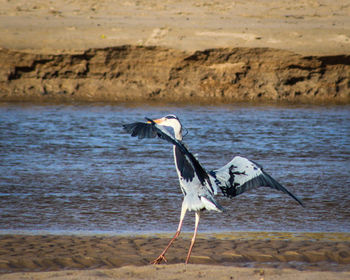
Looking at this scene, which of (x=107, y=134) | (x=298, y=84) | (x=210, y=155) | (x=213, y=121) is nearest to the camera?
(x=210, y=155)

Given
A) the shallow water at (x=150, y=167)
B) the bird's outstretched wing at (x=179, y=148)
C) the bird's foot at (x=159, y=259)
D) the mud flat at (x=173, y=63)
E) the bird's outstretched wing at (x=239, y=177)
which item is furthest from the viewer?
the mud flat at (x=173, y=63)

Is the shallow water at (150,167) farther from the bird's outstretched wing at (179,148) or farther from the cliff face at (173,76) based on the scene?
the cliff face at (173,76)

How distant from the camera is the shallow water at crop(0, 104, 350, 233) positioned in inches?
284

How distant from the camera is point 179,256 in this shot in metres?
5.97

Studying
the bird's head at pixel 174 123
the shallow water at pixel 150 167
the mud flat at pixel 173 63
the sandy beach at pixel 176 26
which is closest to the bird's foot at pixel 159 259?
the bird's head at pixel 174 123

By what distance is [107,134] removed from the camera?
12953mm

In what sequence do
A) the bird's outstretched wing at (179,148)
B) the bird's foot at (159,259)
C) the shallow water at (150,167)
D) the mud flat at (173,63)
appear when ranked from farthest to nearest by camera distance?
1. the mud flat at (173,63)
2. the shallow water at (150,167)
3. the bird's foot at (159,259)
4. the bird's outstretched wing at (179,148)

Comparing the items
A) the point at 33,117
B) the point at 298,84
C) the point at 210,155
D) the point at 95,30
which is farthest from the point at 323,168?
the point at 95,30

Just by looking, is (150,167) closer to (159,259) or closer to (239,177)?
(239,177)

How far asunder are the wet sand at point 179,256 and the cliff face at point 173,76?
12.0m

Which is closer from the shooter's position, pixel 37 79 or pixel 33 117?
pixel 33 117

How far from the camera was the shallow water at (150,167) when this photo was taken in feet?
23.7

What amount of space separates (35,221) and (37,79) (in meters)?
11.9

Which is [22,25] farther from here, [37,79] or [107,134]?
[107,134]
